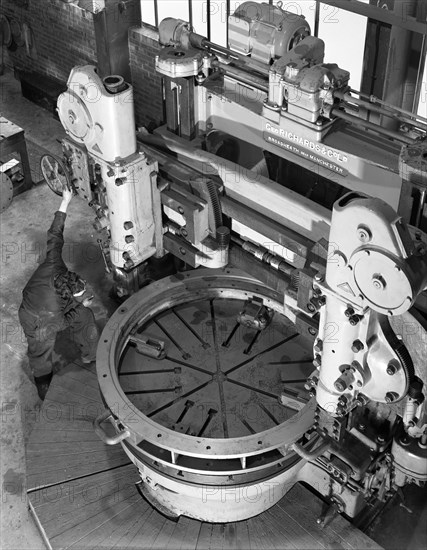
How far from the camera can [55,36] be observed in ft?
29.0

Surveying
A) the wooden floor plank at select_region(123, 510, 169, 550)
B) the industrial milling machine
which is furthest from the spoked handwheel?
the wooden floor plank at select_region(123, 510, 169, 550)

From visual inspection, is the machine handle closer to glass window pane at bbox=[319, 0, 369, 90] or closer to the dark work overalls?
the dark work overalls

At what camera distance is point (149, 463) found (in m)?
4.47

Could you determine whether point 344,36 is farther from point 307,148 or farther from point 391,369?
point 391,369

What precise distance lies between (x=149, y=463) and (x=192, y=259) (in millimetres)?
1229

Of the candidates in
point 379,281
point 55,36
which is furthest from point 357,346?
point 55,36

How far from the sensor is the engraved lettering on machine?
4000mm

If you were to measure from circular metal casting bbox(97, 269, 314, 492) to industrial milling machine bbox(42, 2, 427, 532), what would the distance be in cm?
1

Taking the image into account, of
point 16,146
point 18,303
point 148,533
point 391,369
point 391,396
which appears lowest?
point 18,303

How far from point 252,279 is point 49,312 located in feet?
4.53

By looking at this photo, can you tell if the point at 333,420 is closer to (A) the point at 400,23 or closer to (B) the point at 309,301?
(B) the point at 309,301

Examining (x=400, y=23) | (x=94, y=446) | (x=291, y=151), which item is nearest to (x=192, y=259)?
(x=291, y=151)

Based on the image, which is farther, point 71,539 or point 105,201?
point 105,201

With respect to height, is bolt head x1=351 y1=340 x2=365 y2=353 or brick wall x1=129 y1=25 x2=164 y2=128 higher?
bolt head x1=351 y1=340 x2=365 y2=353
